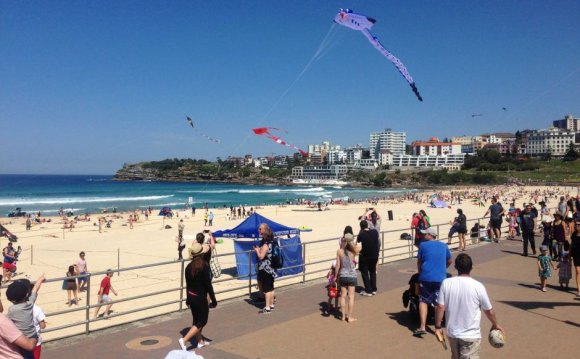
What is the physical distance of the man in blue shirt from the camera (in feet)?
21.6

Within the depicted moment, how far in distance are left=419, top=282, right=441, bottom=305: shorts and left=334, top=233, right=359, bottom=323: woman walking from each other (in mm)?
1093

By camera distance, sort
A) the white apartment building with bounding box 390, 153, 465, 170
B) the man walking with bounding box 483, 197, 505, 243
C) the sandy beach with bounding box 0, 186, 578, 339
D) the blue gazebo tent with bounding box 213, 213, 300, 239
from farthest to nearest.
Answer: the white apartment building with bounding box 390, 153, 465, 170, the man walking with bounding box 483, 197, 505, 243, the blue gazebo tent with bounding box 213, 213, 300, 239, the sandy beach with bounding box 0, 186, 578, 339

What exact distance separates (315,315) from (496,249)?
31.3 feet

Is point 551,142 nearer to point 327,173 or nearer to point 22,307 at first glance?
point 327,173

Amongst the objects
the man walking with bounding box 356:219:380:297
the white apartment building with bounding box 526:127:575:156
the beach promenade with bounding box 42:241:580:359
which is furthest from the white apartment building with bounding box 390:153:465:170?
the beach promenade with bounding box 42:241:580:359

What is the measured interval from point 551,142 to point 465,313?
7811 inches

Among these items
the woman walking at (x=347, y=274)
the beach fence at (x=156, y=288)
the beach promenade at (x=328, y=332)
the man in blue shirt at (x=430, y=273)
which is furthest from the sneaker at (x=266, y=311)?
the man in blue shirt at (x=430, y=273)

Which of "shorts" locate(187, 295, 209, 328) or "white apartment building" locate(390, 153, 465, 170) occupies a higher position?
"white apartment building" locate(390, 153, 465, 170)

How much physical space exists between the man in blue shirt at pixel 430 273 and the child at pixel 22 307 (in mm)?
4920

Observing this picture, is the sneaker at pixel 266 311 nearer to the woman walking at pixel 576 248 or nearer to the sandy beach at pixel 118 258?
the sandy beach at pixel 118 258

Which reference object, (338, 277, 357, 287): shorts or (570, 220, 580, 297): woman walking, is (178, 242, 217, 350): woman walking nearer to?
(338, 277, 357, 287): shorts

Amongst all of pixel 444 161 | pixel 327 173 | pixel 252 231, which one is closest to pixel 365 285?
pixel 252 231

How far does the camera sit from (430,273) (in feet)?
21.8

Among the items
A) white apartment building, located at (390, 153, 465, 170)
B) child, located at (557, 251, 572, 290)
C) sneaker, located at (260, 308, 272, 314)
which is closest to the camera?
sneaker, located at (260, 308, 272, 314)
